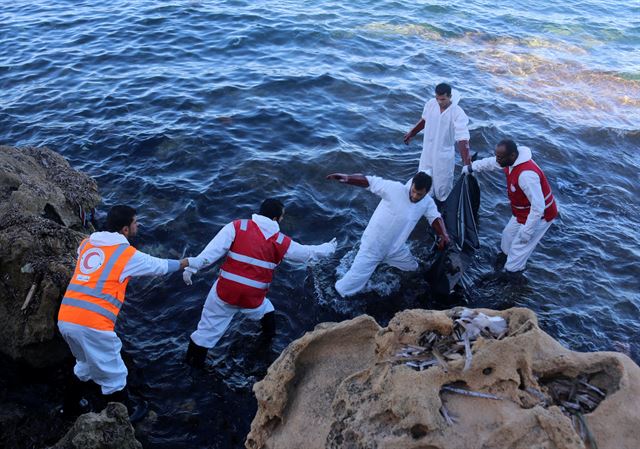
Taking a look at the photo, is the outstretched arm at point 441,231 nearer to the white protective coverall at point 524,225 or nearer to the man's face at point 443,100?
the white protective coverall at point 524,225

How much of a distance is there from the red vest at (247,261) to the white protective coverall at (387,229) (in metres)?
1.46

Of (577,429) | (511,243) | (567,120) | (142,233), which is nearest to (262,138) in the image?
(142,233)

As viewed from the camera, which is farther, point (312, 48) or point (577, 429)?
point (312, 48)

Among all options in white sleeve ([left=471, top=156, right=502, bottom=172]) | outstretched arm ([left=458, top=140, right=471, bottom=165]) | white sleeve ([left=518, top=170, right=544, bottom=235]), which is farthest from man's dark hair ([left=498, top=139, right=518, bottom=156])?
outstretched arm ([left=458, top=140, right=471, bottom=165])

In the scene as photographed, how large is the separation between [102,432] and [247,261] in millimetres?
2022

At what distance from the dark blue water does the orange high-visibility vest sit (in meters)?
1.34

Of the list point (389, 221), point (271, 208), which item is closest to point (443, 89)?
point (389, 221)

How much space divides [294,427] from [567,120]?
36.5 feet

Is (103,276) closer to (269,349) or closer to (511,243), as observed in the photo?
(269,349)

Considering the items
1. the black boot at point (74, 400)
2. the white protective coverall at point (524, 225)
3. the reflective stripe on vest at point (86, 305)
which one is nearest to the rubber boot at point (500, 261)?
the white protective coverall at point (524, 225)

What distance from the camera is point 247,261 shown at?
534 centimetres

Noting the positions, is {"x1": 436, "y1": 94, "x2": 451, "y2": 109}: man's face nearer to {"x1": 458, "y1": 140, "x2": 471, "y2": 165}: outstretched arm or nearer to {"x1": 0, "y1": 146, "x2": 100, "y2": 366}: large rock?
{"x1": 458, "y1": 140, "x2": 471, "y2": 165}: outstretched arm

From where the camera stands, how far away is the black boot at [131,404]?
5.23m

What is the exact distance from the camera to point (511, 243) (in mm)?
7566
